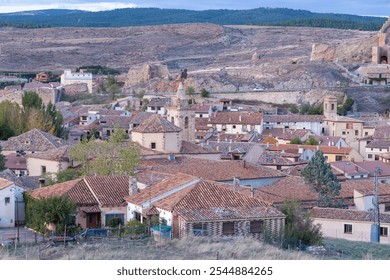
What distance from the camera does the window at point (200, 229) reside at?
17297 millimetres

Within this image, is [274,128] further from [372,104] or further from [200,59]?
[200,59]

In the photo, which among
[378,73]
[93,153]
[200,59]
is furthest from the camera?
[200,59]

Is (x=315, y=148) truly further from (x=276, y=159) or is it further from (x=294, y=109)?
(x=294, y=109)

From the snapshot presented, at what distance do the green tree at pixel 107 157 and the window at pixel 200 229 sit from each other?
8.03 m

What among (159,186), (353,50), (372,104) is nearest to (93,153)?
(159,186)

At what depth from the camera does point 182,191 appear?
19750mm

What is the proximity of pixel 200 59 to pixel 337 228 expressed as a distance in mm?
88173

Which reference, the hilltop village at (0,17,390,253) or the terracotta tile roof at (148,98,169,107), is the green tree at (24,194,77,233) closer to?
the hilltop village at (0,17,390,253)

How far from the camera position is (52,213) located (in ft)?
60.5

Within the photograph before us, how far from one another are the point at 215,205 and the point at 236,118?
1438 inches

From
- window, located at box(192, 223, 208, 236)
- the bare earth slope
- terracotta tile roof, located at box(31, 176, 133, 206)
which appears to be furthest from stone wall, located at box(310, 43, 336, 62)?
window, located at box(192, 223, 208, 236)

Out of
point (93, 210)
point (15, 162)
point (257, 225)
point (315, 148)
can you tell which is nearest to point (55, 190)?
point (93, 210)

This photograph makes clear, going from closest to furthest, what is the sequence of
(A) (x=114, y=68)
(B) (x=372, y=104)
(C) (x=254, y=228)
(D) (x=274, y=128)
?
A: (C) (x=254, y=228)
(D) (x=274, y=128)
(B) (x=372, y=104)
(A) (x=114, y=68)

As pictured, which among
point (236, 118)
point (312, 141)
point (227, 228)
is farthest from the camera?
point (236, 118)
